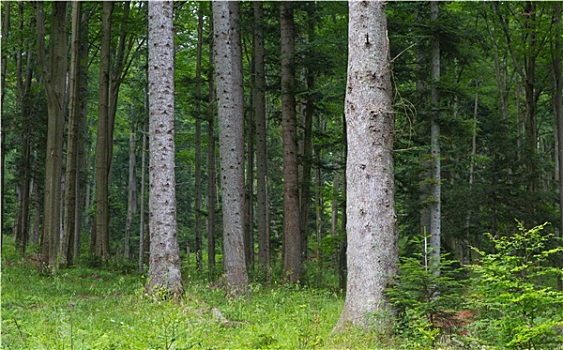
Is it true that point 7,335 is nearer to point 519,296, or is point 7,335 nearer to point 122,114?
point 519,296

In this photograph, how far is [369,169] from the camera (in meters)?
7.01

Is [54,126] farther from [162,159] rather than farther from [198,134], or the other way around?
[162,159]

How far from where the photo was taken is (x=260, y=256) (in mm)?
17609

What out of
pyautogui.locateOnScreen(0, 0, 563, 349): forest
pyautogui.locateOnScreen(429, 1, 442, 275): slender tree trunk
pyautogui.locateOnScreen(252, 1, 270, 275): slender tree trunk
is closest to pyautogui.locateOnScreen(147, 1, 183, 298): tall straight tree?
pyautogui.locateOnScreen(0, 0, 563, 349): forest

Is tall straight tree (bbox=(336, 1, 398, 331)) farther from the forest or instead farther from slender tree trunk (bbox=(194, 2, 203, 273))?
slender tree trunk (bbox=(194, 2, 203, 273))

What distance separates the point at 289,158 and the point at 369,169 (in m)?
7.87

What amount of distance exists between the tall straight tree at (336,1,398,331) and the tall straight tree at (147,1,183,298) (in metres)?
3.45

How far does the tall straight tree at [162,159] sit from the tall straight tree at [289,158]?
18.0ft

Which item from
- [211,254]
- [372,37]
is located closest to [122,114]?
[211,254]

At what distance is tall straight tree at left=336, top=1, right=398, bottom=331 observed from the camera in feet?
22.3

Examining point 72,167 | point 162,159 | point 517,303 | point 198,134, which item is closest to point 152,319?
→ point 162,159

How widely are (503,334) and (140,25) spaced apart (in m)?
16.7

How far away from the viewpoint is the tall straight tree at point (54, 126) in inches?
541

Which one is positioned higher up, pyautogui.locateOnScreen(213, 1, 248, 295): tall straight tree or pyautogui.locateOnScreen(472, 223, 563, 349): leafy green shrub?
pyautogui.locateOnScreen(213, 1, 248, 295): tall straight tree
